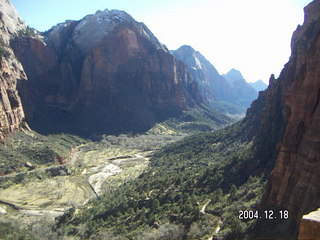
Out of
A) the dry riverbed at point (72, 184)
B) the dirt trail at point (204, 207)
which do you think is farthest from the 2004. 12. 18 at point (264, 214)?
the dry riverbed at point (72, 184)

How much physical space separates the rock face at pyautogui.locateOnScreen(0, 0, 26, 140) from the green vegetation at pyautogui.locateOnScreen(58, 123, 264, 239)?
58756 mm

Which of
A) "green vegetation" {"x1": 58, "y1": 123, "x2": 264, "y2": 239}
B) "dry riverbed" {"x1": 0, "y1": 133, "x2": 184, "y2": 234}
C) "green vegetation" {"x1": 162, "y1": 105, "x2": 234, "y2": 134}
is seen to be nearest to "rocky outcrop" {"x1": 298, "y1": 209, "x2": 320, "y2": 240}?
"green vegetation" {"x1": 58, "y1": 123, "x2": 264, "y2": 239}

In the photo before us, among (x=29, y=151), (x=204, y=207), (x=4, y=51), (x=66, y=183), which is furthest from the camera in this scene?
(x=4, y=51)

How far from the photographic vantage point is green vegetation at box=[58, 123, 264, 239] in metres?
35.7

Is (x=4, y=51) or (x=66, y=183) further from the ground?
(x=4, y=51)

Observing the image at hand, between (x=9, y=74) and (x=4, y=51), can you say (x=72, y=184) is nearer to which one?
(x=9, y=74)

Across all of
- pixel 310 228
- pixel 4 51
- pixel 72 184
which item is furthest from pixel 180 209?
pixel 4 51

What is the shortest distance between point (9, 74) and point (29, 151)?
Result: 134 ft

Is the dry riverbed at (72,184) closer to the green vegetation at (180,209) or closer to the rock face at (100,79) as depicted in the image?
the green vegetation at (180,209)

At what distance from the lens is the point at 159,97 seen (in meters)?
190

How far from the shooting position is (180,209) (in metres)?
43.7

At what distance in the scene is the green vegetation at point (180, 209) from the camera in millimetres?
35656

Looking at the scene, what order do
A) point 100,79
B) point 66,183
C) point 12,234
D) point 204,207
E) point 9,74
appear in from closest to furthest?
point 12,234, point 204,207, point 66,183, point 9,74, point 100,79

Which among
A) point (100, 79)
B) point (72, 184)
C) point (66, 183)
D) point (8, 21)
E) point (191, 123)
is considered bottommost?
point (72, 184)
